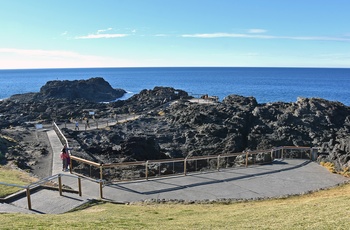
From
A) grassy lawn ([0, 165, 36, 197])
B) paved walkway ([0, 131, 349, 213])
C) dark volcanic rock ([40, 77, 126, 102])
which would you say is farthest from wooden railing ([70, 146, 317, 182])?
dark volcanic rock ([40, 77, 126, 102])

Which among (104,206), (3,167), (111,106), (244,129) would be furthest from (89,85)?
(104,206)

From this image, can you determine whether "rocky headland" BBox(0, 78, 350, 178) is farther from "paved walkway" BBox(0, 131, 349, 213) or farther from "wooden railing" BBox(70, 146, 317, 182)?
"paved walkway" BBox(0, 131, 349, 213)

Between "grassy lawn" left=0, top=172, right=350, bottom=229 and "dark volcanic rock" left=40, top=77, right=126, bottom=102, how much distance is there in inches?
3240

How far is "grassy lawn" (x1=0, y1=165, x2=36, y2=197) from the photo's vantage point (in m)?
13.2

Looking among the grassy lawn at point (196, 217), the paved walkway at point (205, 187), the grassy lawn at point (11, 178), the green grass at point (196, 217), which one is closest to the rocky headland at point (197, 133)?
the grassy lawn at point (11, 178)

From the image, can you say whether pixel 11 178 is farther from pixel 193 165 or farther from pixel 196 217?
pixel 193 165

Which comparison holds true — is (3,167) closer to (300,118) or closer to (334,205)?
(334,205)

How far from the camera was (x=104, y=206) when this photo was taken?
1245 cm

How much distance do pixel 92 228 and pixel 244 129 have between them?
1162 inches

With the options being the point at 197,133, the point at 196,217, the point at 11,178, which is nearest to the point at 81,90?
the point at 197,133

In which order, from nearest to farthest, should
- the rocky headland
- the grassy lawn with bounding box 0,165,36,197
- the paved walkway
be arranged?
the paved walkway, the grassy lawn with bounding box 0,165,36,197, the rocky headland

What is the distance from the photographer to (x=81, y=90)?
10031 cm

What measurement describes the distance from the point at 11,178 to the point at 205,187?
371 inches

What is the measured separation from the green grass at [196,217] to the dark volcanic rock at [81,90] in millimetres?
82291
